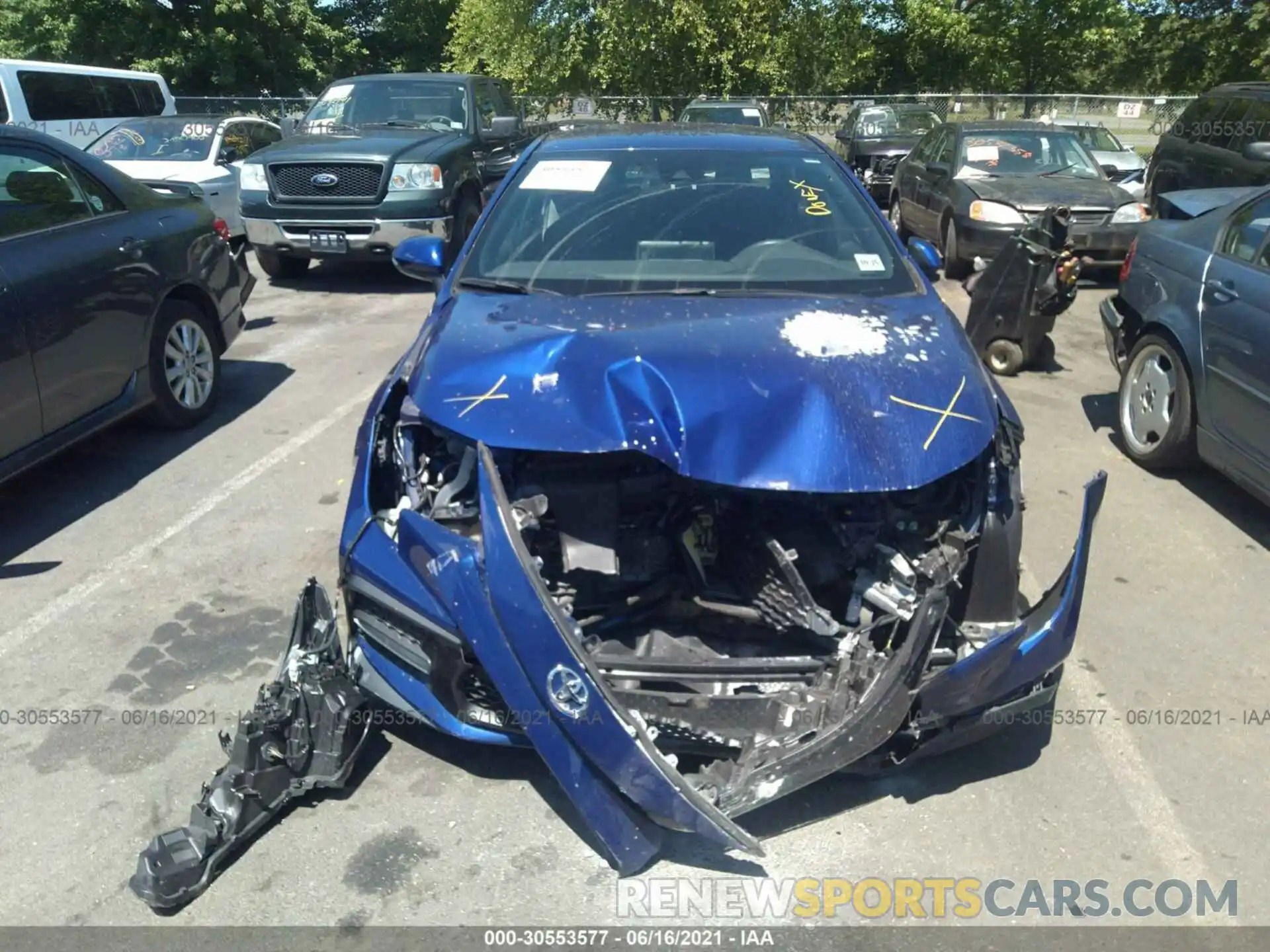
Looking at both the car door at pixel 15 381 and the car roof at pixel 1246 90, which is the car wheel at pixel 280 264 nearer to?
the car door at pixel 15 381

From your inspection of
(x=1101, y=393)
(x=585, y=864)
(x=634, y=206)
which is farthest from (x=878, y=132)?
(x=585, y=864)

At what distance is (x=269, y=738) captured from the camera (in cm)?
299

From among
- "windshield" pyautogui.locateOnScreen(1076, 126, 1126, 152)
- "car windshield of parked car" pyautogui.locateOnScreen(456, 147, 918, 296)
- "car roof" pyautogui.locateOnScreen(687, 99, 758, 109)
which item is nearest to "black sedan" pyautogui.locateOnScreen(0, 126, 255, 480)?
"car windshield of parked car" pyautogui.locateOnScreen(456, 147, 918, 296)

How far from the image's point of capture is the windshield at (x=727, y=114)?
16.7m

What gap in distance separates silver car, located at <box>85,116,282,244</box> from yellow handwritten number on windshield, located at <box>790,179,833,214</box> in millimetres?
8313

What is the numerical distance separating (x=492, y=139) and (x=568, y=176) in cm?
722

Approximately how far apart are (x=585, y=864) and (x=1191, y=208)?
18.9 ft

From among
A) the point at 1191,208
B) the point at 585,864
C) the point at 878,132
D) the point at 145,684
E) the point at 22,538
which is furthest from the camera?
the point at 878,132

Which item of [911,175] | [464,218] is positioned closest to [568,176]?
[464,218]

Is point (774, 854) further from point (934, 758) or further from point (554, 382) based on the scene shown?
point (554, 382)

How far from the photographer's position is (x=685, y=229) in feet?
14.2

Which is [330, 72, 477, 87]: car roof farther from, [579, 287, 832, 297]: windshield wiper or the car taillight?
[579, 287, 832, 297]: windshield wiper

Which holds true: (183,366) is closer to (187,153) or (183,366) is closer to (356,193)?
(356,193)

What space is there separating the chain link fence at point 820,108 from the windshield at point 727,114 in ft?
22.0
